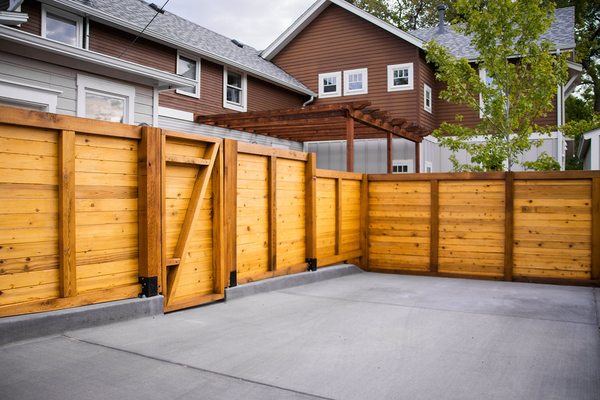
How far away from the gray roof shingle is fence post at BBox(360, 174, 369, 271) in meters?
10.3

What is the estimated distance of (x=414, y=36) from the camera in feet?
61.3

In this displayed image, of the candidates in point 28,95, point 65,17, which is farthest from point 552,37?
point 28,95

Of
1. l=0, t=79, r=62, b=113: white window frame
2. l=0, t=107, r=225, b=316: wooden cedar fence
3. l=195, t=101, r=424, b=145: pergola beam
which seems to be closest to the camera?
l=0, t=107, r=225, b=316: wooden cedar fence

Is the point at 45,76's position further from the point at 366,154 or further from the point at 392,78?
the point at 392,78

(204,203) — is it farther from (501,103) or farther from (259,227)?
(501,103)

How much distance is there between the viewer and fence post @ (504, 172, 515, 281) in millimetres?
8516

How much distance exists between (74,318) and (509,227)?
6929mm

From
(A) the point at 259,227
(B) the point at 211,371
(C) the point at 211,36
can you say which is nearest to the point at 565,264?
(A) the point at 259,227

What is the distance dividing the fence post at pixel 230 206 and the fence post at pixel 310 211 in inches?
76.3

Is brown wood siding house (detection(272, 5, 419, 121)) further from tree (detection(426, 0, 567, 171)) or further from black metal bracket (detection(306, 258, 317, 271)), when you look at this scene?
black metal bracket (detection(306, 258, 317, 271))

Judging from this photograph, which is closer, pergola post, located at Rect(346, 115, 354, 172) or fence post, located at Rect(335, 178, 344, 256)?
fence post, located at Rect(335, 178, 344, 256)

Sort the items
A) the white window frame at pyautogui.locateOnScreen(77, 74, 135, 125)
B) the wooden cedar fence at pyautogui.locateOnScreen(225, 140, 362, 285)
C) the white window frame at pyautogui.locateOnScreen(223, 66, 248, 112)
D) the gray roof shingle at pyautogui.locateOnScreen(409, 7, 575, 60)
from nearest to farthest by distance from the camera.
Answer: the wooden cedar fence at pyautogui.locateOnScreen(225, 140, 362, 285), the white window frame at pyautogui.locateOnScreen(77, 74, 135, 125), the white window frame at pyautogui.locateOnScreen(223, 66, 248, 112), the gray roof shingle at pyautogui.locateOnScreen(409, 7, 575, 60)

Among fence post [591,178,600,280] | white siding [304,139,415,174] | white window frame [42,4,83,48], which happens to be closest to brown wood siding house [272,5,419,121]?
white siding [304,139,415,174]

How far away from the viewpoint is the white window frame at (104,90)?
969 cm
